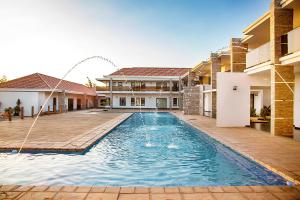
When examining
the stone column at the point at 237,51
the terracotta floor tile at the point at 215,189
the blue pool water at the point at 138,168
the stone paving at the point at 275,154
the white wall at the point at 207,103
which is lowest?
the blue pool water at the point at 138,168

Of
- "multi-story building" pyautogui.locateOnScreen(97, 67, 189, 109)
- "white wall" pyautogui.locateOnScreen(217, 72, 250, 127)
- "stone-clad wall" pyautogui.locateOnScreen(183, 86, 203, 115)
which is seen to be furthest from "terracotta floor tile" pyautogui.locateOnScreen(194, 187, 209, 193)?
"multi-story building" pyautogui.locateOnScreen(97, 67, 189, 109)

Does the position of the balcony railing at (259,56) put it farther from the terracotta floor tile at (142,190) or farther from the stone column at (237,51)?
the terracotta floor tile at (142,190)

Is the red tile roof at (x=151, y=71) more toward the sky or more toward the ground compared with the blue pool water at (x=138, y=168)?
more toward the sky

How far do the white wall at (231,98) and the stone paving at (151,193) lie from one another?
12296 millimetres

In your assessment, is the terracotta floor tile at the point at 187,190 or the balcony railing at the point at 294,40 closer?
the terracotta floor tile at the point at 187,190

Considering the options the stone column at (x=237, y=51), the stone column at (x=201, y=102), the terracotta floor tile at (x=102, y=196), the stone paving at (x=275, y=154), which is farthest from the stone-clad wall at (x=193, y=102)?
the terracotta floor tile at (x=102, y=196)

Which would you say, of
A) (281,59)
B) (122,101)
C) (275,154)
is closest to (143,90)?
(122,101)

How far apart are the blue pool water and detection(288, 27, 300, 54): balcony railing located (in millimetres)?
5777

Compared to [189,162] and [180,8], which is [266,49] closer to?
[180,8]

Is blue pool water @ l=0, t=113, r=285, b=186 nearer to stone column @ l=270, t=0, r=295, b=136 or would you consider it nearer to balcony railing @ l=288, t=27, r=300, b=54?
stone column @ l=270, t=0, r=295, b=136

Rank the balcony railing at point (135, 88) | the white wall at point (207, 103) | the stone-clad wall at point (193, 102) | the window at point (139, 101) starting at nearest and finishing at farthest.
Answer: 1. the white wall at point (207, 103)
2. the stone-clad wall at point (193, 102)
3. the balcony railing at point (135, 88)
4. the window at point (139, 101)

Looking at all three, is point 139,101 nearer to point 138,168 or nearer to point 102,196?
point 138,168

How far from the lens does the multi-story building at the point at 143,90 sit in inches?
1766

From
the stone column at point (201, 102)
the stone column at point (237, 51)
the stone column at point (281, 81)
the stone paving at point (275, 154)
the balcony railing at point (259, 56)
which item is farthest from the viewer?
the stone column at point (201, 102)
